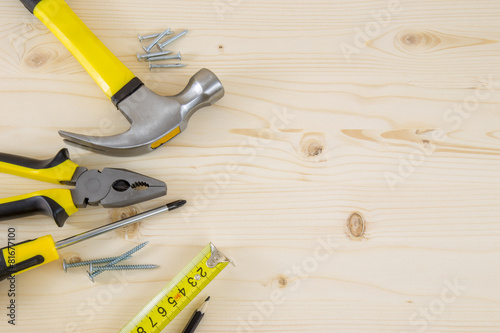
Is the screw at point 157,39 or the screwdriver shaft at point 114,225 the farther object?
the screw at point 157,39

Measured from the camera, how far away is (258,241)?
979 millimetres

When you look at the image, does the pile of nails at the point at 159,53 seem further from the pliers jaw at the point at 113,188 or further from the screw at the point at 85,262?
the screw at the point at 85,262

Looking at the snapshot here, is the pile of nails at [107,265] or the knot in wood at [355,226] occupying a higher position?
the knot in wood at [355,226]

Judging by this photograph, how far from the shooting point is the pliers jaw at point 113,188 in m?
0.90

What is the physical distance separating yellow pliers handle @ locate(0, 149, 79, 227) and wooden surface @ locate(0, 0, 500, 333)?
0.06 m

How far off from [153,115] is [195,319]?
1.39 ft

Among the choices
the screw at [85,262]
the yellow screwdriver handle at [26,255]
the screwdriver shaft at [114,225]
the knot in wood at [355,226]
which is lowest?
the yellow screwdriver handle at [26,255]

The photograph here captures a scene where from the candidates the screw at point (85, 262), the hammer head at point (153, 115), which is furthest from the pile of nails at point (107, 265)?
the hammer head at point (153, 115)

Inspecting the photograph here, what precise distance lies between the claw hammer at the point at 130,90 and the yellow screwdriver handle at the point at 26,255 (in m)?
0.21

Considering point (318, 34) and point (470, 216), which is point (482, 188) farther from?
point (318, 34)

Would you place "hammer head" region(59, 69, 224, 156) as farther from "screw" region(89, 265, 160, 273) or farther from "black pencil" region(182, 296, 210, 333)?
"black pencil" region(182, 296, 210, 333)

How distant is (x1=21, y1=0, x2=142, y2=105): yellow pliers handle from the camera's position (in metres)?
0.94

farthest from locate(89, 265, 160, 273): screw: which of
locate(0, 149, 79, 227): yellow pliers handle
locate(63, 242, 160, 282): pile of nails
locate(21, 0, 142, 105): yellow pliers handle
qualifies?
locate(21, 0, 142, 105): yellow pliers handle

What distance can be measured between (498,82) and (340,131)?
402 millimetres
